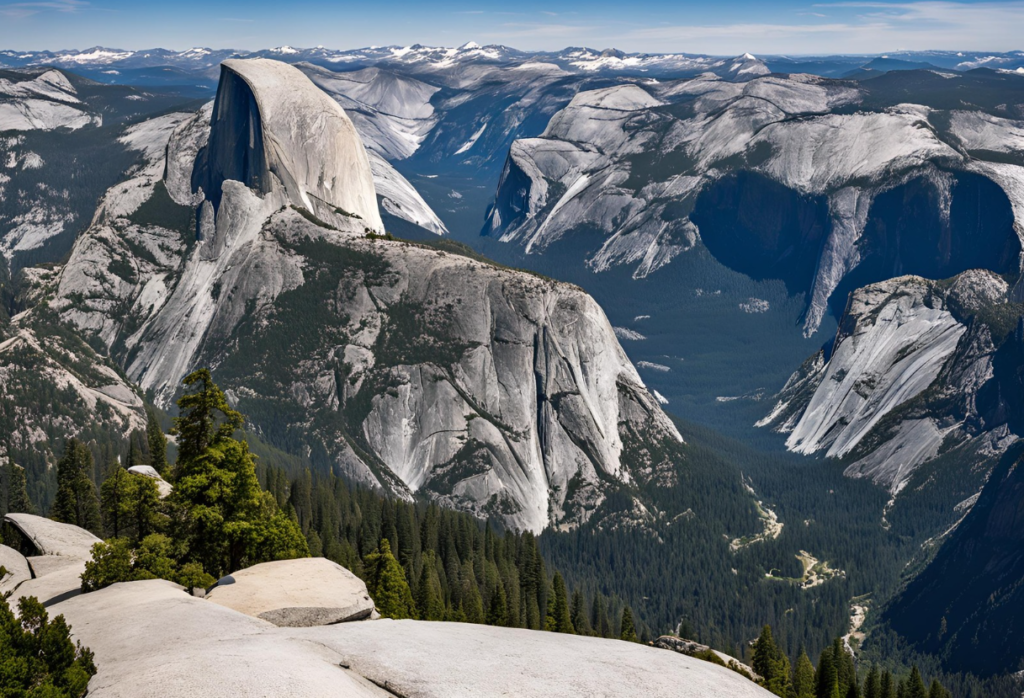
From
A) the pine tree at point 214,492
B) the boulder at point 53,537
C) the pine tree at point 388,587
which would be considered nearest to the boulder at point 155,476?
the boulder at point 53,537

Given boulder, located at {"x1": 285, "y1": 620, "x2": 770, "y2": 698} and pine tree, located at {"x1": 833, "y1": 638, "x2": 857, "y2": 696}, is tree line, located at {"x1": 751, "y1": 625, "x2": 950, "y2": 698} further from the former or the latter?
boulder, located at {"x1": 285, "y1": 620, "x2": 770, "y2": 698}

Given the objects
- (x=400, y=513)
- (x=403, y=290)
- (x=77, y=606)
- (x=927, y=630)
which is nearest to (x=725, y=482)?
(x=927, y=630)

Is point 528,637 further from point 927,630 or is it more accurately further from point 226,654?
point 927,630

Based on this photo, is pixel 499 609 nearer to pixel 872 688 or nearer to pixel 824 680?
pixel 824 680

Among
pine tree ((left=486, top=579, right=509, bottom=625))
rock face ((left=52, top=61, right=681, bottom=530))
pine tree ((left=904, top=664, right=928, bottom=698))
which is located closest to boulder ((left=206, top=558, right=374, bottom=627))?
pine tree ((left=486, top=579, right=509, bottom=625))

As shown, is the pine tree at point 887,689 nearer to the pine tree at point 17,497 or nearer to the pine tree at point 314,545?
the pine tree at point 314,545

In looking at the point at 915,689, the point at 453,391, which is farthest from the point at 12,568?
the point at 453,391
